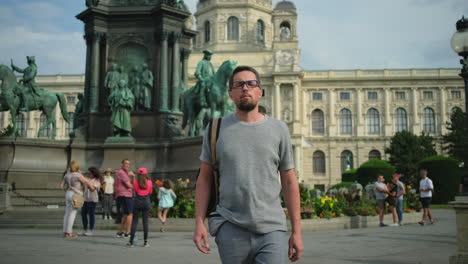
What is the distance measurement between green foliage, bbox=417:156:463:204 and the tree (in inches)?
744

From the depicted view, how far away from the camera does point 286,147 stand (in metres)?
3.15

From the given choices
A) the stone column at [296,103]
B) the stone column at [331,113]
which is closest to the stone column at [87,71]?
the stone column at [296,103]

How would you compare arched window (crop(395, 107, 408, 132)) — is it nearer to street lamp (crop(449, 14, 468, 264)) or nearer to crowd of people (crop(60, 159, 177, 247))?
crowd of people (crop(60, 159, 177, 247))

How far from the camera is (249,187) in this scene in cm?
297

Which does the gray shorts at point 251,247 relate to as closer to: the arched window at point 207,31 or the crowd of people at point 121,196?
the crowd of people at point 121,196

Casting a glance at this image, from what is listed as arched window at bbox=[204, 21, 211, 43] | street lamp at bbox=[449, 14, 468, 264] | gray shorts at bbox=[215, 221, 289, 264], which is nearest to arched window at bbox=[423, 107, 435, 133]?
arched window at bbox=[204, 21, 211, 43]

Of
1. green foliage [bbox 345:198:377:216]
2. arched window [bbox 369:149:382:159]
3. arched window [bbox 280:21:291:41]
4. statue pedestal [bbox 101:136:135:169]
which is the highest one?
arched window [bbox 280:21:291:41]

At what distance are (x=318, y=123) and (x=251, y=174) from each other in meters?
76.3

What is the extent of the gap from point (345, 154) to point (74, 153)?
64.0 metres

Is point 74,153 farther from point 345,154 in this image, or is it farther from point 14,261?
point 345,154

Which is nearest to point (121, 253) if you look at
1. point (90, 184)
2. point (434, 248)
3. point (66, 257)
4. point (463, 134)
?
point (66, 257)

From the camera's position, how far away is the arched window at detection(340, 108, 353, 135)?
7794 centimetres

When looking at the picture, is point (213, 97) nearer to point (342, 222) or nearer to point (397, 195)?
point (342, 222)

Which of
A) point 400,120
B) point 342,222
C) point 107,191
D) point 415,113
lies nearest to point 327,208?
point 342,222
